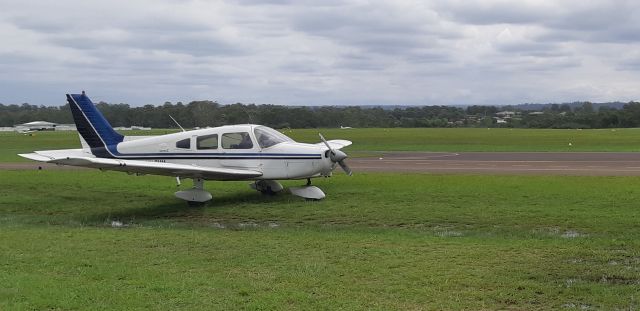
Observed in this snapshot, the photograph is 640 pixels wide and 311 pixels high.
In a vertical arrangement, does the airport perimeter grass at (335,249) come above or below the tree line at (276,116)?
below

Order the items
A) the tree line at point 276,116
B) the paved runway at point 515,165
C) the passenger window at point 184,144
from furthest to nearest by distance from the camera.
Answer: the tree line at point 276,116 < the paved runway at point 515,165 < the passenger window at point 184,144

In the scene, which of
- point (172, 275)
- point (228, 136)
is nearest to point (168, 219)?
point (228, 136)

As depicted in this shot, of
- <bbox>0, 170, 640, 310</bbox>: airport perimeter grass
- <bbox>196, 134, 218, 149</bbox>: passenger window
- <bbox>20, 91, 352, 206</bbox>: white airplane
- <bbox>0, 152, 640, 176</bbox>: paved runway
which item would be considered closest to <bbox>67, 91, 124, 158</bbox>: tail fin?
<bbox>20, 91, 352, 206</bbox>: white airplane

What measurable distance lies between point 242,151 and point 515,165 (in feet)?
45.8

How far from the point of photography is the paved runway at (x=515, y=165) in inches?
926

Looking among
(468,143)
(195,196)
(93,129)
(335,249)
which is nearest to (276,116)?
(468,143)

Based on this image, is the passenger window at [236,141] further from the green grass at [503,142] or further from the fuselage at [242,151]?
the green grass at [503,142]

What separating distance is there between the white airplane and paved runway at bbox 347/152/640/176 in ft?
29.6

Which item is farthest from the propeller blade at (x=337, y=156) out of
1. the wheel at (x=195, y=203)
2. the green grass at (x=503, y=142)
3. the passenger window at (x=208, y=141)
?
the green grass at (x=503, y=142)

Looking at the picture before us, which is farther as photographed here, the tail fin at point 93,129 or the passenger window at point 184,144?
the tail fin at point 93,129

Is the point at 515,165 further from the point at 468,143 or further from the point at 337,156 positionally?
the point at 468,143

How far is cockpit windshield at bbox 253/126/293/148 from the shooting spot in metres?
16.5

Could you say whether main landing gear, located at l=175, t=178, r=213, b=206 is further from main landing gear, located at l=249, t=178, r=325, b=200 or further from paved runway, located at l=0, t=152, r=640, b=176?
paved runway, located at l=0, t=152, r=640, b=176

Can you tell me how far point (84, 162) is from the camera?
45.5ft
